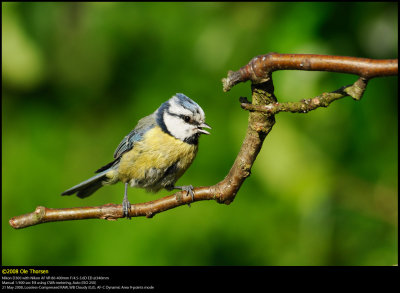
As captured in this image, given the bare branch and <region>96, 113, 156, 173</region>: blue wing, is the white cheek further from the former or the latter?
the bare branch

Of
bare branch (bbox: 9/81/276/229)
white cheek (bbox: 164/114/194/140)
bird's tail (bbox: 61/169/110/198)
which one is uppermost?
white cheek (bbox: 164/114/194/140)

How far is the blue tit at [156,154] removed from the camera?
1894 millimetres

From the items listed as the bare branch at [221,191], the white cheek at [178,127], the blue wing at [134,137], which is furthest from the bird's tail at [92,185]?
the bare branch at [221,191]

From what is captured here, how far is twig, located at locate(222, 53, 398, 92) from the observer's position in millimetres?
834

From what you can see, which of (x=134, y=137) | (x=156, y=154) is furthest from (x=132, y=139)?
(x=156, y=154)

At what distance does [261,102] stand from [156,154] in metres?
0.96

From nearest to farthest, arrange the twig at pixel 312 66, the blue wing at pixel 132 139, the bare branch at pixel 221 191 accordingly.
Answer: the twig at pixel 312 66 → the bare branch at pixel 221 191 → the blue wing at pixel 132 139

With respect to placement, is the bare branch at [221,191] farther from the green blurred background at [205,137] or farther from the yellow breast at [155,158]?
the green blurred background at [205,137]

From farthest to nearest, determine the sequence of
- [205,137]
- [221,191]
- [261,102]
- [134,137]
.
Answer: [205,137]
[134,137]
[221,191]
[261,102]

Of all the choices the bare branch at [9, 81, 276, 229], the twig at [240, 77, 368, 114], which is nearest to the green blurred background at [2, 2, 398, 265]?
the bare branch at [9, 81, 276, 229]

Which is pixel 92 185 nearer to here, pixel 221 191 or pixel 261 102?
pixel 221 191

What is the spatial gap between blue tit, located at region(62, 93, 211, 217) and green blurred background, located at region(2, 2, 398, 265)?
1.37 ft

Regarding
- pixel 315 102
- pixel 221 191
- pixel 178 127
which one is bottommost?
pixel 221 191

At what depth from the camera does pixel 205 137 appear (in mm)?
2631
